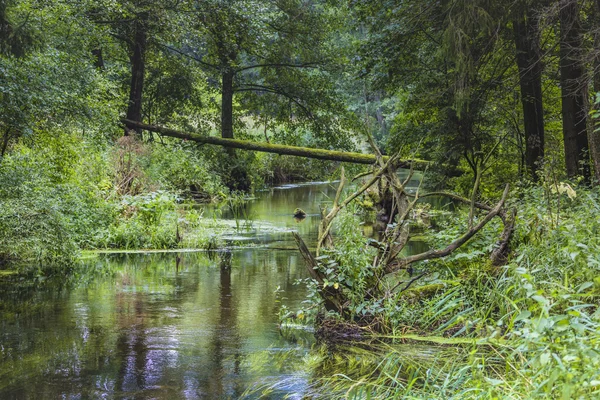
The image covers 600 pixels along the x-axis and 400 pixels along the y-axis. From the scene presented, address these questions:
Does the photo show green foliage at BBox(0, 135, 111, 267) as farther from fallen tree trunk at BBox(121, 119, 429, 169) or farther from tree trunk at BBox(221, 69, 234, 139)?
tree trunk at BBox(221, 69, 234, 139)

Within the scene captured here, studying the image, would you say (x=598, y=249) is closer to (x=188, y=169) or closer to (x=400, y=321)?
(x=400, y=321)

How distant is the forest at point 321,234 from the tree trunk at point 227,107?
1801 mm

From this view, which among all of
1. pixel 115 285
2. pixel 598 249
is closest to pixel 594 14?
pixel 598 249

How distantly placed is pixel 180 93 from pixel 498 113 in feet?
46.6

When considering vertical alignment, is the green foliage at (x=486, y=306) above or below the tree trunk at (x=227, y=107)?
below

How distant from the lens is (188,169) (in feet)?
74.0

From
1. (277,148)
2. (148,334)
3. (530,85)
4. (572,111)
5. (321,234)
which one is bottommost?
(148,334)

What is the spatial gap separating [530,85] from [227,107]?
13798 millimetres

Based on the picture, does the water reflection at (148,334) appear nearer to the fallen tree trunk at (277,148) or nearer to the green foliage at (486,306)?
the green foliage at (486,306)

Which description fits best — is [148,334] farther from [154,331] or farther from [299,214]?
[299,214]

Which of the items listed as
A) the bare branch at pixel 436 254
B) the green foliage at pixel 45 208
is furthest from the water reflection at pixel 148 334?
the bare branch at pixel 436 254

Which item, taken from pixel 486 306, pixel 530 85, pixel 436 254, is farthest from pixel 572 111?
pixel 486 306

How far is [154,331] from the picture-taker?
750 centimetres

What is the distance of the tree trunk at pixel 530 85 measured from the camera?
12.7 m
